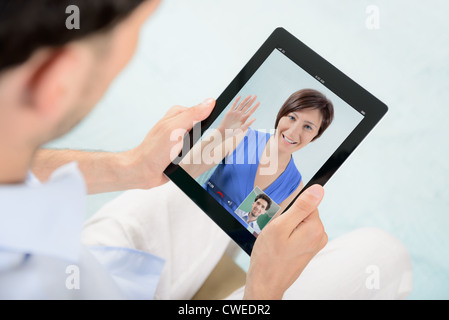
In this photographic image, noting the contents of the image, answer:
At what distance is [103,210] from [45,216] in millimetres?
402

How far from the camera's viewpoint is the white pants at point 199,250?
876 millimetres

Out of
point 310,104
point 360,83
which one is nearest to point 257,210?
point 310,104

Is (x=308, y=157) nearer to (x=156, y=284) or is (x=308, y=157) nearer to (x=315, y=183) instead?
(x=315, y=183)

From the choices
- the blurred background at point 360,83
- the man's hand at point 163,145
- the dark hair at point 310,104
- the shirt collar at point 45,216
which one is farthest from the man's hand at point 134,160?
the blurred background at point 360,83

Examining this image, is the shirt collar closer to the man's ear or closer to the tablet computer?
the man's ear

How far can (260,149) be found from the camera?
821mm

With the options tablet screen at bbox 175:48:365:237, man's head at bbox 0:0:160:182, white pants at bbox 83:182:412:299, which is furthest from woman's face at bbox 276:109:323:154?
man's head at bbox 0:0:160:182

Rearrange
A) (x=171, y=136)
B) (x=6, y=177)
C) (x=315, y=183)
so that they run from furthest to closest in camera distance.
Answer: (x=171, y=136)
(x=315, y=183)
(x=6, y=177)

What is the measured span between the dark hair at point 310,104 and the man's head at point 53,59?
0.38 m

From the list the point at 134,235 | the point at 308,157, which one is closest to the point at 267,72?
the point at 308,157

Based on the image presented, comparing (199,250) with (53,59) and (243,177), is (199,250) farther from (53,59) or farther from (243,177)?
(53,59)

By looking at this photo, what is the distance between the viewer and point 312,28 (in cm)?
155
